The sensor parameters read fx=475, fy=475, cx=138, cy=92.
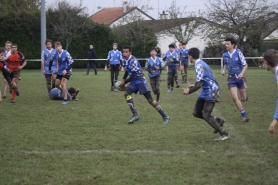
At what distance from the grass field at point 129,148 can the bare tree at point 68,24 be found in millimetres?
28821

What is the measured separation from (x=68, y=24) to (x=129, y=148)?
34.9m

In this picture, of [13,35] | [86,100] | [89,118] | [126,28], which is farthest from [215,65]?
[89,118]

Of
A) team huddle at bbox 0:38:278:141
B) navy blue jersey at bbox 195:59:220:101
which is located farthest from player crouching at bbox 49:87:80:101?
navy blue jersey at bbox 195:59:220:101

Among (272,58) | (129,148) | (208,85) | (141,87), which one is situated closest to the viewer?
(272,58)

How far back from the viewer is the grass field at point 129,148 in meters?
6.20

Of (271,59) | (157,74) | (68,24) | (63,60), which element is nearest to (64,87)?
(63,60)

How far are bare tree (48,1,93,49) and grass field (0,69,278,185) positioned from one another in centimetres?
2882

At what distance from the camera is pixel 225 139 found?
8570mm

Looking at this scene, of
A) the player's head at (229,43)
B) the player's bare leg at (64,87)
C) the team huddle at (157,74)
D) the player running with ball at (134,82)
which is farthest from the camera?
the player's bare leg at (64,87)

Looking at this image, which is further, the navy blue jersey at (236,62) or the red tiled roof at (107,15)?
the red tiled roof at (107,15)

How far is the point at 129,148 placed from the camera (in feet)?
26.0

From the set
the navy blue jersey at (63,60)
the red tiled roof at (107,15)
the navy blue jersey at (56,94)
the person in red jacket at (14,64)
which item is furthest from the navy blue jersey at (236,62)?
the red tiled roof at (107,15)

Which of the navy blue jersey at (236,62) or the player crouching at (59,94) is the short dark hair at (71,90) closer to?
the player crouching at (59,94)

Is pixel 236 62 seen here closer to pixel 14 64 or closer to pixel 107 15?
Answer: pixel 14 64
